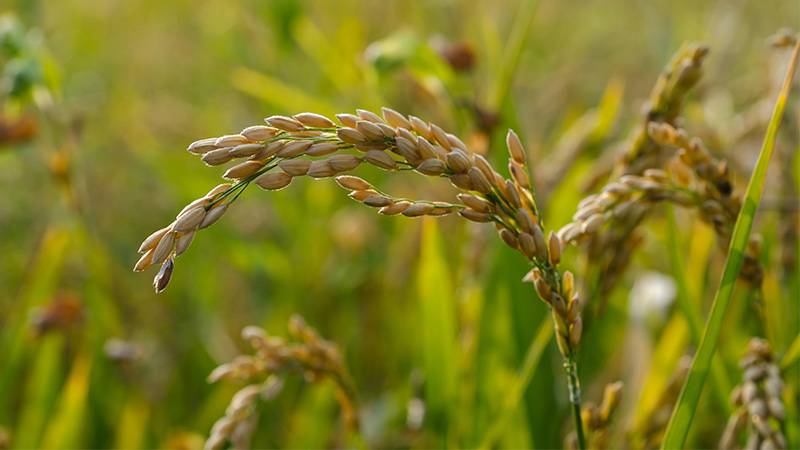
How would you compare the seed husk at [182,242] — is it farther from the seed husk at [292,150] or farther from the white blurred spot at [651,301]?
the white blurred spot at [651,301]

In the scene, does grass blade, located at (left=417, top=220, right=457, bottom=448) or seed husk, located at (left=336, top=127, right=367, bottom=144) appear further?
grass blade, located at (left=417, top=220, right=457, bottom=448)

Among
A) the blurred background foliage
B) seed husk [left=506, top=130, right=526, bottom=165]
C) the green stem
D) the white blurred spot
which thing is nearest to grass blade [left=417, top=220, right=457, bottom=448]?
the blurred background foliage

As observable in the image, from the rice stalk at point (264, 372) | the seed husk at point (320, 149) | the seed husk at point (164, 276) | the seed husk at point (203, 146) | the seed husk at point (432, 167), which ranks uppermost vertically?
the seed husk at point (203, 146)

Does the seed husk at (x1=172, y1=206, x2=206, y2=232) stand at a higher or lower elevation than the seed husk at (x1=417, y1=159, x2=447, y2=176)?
lower

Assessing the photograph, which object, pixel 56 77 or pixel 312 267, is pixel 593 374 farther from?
pixel 56 77

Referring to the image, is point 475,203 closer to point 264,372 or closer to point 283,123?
point 283,123

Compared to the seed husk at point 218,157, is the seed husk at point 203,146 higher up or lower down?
higher up

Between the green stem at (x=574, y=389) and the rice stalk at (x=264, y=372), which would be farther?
the rice stalk at (x=264, y=372)

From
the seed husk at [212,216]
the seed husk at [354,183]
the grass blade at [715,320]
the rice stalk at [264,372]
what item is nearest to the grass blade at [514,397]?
the rice stalk at [264,372]

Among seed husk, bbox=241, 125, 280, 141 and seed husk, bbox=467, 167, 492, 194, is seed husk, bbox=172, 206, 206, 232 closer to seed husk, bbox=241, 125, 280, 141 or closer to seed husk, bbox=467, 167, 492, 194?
seed husk, bbox=241, 125, 280, 141
